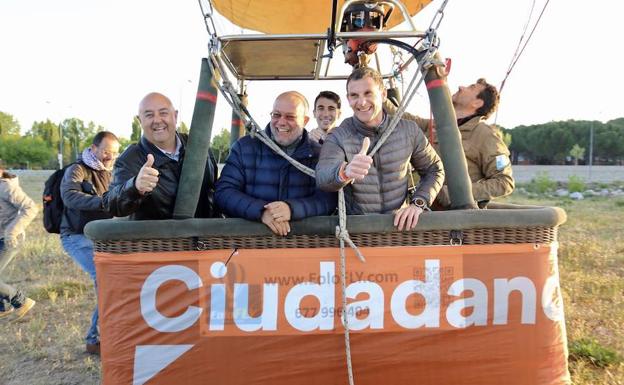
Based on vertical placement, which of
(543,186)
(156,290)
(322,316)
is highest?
(156,290)

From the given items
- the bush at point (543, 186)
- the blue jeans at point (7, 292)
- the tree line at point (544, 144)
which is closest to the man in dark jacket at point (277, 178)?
the blue jeans at point (7, 292)

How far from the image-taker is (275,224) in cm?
226

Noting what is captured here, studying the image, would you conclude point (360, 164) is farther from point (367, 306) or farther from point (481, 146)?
point (481, 146)

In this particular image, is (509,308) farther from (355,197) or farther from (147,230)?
(147,230)

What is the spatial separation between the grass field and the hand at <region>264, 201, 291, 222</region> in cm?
201

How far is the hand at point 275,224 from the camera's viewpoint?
2.26 meters

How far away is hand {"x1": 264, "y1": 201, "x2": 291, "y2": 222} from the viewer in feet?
7.39

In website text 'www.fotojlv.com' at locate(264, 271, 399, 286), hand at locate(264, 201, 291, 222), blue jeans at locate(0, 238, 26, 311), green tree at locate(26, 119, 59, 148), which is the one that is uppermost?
green tree at locate(26, 119, 59, 148)

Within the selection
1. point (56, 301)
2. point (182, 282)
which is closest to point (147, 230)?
point (182, 282)

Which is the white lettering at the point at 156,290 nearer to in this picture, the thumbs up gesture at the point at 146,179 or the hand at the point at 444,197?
the thumbs up gesture at the point at 146,179

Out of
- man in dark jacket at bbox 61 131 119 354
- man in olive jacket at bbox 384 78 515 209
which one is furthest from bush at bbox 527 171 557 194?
man in dark jacket at bbox 61 131 119 354

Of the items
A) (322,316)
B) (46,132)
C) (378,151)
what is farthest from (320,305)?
(46,132)

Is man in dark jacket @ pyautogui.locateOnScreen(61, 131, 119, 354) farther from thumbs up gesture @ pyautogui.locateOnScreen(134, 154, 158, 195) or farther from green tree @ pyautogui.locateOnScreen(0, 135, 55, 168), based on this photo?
green tree @ pyautogui.locateOnScreen(0, 135, 55, 168)

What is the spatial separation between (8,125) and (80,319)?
3997 inches
